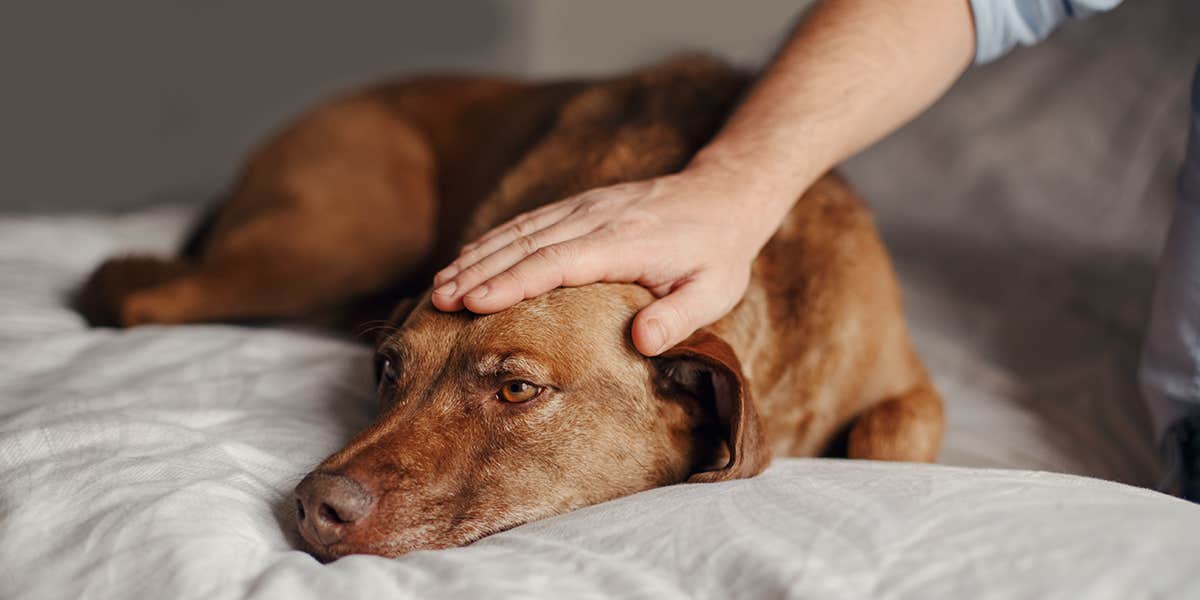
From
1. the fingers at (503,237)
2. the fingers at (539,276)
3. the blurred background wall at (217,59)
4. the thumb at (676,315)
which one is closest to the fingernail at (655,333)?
the thumb at (676,315)

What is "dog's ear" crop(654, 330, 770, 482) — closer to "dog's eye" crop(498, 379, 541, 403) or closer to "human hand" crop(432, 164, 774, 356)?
"human hand" crop(432, 164, 774, 356)

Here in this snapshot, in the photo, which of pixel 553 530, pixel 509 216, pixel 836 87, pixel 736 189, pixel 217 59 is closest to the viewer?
pixel 553 530

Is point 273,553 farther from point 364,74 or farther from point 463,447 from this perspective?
point 364,74

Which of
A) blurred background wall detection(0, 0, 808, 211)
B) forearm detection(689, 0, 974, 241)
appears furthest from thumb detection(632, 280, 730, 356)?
blurred background wall detection(0, 0, 808, 211)

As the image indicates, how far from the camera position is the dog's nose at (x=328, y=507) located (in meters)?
1.49

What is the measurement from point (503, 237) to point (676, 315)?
0.35 meters

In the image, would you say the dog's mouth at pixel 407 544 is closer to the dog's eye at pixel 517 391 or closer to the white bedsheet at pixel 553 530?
the white bedsheet at pixel 553 530

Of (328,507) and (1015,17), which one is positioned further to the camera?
(1015,17)

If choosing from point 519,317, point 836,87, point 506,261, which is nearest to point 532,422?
point 519,317

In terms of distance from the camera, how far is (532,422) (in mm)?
1756

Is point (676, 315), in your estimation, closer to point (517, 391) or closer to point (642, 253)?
point (642, 253)

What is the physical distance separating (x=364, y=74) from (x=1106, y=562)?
549 centimetres

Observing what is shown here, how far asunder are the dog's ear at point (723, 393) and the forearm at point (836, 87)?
1.08 feet

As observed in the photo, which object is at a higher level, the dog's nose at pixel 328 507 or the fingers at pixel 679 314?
the fingers at pixel 679 314
